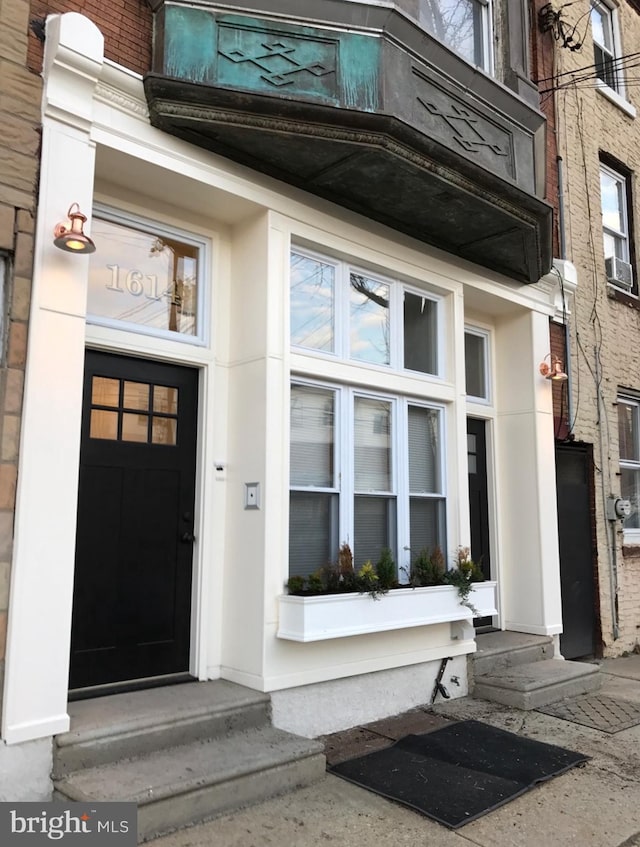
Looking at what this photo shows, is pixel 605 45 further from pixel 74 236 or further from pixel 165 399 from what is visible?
pixel 74 236

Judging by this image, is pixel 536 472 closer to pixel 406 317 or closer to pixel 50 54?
pixel 406 317

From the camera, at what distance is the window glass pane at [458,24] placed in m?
6.54

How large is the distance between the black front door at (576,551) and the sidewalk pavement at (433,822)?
10.5ft

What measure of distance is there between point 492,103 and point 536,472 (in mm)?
3969

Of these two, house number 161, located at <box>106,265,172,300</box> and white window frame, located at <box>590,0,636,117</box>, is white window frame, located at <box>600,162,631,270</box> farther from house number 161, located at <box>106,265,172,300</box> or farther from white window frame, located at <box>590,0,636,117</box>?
house number 161, located at <box>106,265,172,300</box>

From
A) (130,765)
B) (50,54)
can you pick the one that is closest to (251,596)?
(130,765)

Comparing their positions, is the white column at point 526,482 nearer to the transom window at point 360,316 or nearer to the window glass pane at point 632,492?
the transom window at point 360,316

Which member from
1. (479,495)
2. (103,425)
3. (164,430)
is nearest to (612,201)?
(479,495)

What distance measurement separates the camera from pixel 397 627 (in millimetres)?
5648

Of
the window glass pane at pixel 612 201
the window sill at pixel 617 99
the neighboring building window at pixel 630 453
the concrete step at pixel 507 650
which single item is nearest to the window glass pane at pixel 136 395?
the concrete step at pixel 507 650

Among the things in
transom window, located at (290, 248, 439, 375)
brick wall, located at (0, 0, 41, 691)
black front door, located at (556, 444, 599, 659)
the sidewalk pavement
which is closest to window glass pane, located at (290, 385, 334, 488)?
transom window, located at (290, 248, 439, 375)

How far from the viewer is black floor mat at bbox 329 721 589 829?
13.8ft

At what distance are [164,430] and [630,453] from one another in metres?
7.31

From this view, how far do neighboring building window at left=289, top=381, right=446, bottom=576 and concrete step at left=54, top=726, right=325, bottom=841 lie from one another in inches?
55.1
